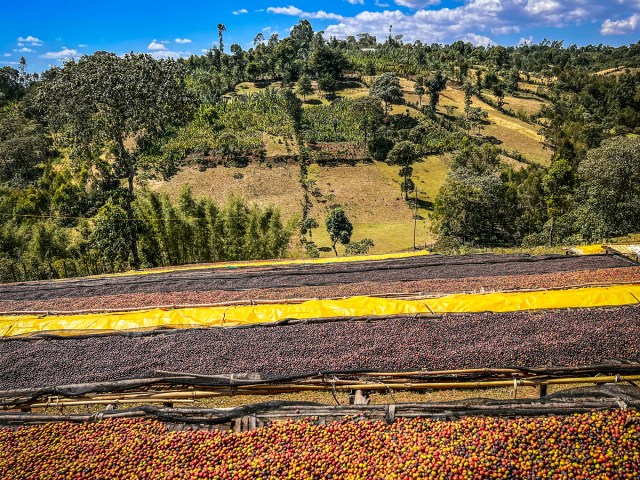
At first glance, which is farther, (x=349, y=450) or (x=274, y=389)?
(x=274, y=389)

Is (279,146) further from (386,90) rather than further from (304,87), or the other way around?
(304,87)

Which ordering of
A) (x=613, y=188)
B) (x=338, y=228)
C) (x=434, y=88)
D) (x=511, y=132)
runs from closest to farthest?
(x=613, y=188), (x=338, y=228), (x=511, y=132), (x=434, y=88)

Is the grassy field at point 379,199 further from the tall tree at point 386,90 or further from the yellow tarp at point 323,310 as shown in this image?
the yellow tarp at point 323,310

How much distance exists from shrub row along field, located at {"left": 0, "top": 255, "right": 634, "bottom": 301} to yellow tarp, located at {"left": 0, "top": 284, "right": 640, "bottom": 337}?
415 cm

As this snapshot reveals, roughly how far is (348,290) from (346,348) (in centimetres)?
525

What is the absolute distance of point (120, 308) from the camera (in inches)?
551

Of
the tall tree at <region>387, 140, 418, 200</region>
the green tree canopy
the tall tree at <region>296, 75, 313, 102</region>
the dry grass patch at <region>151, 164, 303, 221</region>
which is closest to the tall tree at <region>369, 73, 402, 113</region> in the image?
the tall tree at <region>296, 75, 313, 102</region>

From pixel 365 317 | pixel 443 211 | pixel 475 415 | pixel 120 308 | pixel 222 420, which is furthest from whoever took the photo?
pixel 443 211

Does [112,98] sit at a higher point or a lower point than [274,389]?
higher

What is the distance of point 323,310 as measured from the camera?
1224 cm

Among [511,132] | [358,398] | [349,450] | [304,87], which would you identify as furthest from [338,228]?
[304,87]

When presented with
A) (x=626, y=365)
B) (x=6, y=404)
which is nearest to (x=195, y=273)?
(x=6, y=404)

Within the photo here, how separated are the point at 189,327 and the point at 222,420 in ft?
13.7

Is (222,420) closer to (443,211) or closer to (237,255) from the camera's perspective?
(237,255)
